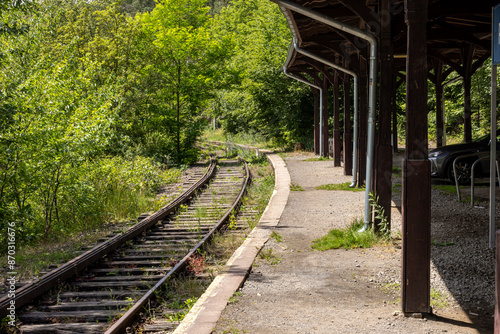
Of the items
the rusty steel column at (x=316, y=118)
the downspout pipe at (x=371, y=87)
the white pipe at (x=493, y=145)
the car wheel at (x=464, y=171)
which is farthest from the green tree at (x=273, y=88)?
the white pipe at (x=493, y=145)

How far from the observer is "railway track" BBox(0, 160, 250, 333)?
18.4 feet

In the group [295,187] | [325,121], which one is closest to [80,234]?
[295,187]

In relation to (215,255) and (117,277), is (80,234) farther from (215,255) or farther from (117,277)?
(117,277)

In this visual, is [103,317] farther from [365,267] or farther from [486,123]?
[486,123]

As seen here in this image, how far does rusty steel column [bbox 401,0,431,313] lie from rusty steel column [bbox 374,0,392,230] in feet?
10.1

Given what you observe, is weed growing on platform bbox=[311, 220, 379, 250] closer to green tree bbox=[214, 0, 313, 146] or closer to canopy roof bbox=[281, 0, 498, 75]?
canopy roof bbox=[281, 0, 498, 75]

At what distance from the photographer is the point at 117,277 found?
7098 mm

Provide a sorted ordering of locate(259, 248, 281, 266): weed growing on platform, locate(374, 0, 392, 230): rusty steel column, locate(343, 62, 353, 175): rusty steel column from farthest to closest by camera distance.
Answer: locate(343, 62, 353, 175): rusty steel column < locate(374, 0, 392, 230): rusty steel column < locate(259, 248, 281, 266): weed growing on platform

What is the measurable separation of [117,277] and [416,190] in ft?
13.8

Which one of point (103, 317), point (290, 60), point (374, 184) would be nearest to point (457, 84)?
point (290, 60)

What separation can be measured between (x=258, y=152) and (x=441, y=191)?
16168 mm

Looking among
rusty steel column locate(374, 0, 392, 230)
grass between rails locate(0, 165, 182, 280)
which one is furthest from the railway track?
rusty steel column locate(374, 0, 392, 230)

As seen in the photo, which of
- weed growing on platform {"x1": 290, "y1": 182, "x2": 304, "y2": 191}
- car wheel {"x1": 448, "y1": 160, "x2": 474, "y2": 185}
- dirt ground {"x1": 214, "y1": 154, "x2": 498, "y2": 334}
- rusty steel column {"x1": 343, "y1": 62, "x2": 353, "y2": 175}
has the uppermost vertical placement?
rusty steel column {"x1": 343, "y1": 62, "x2": 353, "y2": 175}

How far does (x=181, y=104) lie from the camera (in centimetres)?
2505
